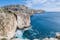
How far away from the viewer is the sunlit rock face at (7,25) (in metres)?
4.69

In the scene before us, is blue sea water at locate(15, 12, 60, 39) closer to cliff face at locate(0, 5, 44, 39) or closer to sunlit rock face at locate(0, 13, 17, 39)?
cliff face at locate(0, 5, 44, 39)

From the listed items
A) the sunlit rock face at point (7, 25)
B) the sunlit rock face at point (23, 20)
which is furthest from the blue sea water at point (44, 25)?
the sunlit rock face at point (7, 25)

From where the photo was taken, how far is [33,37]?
4.71 metres

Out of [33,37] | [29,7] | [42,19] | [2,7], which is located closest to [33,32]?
[33,37]

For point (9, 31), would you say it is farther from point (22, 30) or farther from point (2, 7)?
point (2, 7)

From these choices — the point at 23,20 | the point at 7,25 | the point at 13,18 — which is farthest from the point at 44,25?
the point at 7,25

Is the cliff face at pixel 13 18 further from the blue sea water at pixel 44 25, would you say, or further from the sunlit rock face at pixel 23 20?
the blue sea water at pixel 44 25

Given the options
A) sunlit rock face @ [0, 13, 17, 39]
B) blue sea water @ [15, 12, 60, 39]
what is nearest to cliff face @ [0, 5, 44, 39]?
sunlit rock face @ [0, 13, 17, 39]

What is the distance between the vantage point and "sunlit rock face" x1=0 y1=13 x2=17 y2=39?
15.4ft

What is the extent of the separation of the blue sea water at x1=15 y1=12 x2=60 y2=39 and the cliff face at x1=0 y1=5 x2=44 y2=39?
0.19 meters

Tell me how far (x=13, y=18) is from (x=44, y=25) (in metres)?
0.95

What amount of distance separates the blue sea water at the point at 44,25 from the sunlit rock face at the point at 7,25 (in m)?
0.44

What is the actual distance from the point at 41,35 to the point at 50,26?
371 millimetres

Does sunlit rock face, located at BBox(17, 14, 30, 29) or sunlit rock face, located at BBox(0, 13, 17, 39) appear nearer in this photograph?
sunlit rock face, located at BBox(0, 13, 17, 39)
